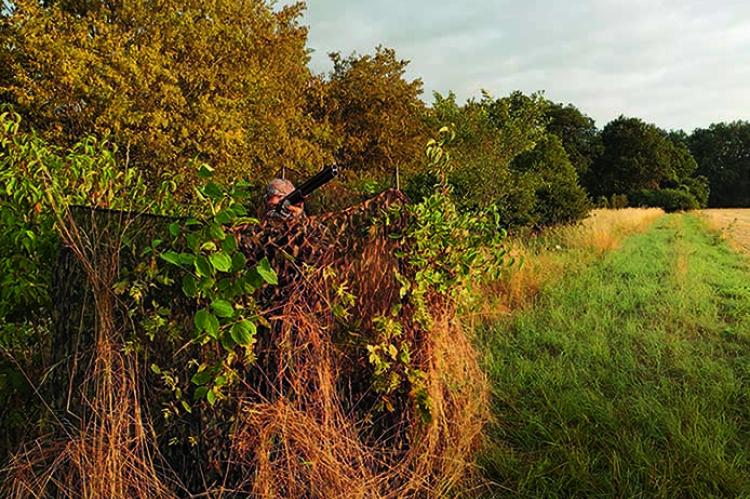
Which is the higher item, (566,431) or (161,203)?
(161,203)

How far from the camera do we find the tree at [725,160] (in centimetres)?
6794

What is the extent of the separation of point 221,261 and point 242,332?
308 mm

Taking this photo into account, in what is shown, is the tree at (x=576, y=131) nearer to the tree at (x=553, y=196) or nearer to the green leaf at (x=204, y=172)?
the tree at (x=553, y=196)

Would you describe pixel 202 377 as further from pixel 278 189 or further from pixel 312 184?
pixel 278 189

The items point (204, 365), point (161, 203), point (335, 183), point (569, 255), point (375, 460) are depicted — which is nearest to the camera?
point (204, 365)

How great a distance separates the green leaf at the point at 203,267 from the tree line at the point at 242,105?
2077 millimetres

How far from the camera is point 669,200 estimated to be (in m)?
Answer: 45.6

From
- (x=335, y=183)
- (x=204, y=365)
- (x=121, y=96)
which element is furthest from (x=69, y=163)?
(x=121, y=96)

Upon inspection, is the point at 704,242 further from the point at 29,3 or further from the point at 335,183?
the point at 29,3

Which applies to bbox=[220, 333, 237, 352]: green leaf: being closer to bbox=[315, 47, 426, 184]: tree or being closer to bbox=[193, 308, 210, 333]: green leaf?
bbox=[193, 308, 210, 333]: green leaf

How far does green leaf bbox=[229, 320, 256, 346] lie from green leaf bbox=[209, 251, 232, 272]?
244mm

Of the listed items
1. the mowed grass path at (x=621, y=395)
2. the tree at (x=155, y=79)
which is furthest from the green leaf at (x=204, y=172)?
the tree at (x=155, y=79)

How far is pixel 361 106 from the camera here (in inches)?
925

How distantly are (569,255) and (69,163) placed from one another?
9.82 meters
